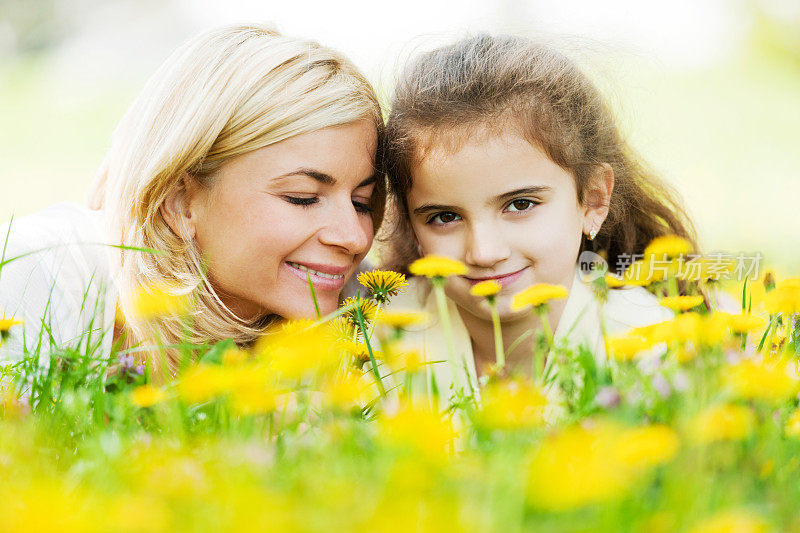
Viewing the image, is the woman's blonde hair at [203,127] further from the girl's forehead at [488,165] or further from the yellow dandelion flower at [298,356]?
the yellow dandelion flower at [298,356]

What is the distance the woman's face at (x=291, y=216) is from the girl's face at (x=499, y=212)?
8.2 inches

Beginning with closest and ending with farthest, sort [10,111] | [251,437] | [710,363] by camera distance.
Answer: [251,437] < [710,363] < [10,111]

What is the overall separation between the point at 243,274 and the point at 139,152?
50cm

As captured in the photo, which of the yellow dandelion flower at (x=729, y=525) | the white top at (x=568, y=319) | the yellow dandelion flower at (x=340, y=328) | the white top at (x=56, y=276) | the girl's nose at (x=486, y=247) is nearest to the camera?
the yellow dandelion flower at (x=729, y=525)

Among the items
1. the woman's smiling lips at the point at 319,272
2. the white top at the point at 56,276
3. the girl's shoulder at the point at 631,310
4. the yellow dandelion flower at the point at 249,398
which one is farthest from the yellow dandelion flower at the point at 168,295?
the girl's shoulder at the point at 631,310

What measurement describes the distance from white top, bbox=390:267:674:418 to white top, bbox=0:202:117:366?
38.1 inches

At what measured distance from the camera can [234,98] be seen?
240 cm

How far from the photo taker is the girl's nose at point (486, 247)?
7.20 feet

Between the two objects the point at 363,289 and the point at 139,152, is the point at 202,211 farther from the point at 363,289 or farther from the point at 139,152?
the point at 363,289

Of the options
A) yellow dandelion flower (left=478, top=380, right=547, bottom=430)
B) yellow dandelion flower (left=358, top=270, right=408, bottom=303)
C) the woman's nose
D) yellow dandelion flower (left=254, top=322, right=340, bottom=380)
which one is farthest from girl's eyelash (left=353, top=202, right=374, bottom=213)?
yellow dandelion flower (left=478, top=380, right=547, bottom=430)

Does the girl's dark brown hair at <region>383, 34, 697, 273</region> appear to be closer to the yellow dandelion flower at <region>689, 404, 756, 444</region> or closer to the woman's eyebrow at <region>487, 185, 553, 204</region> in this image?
the woman's eyebrow at <region>487, 185, 553, 204</region>

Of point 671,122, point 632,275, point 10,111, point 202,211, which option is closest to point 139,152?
point 202,211

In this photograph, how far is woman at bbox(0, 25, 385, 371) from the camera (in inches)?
92.2

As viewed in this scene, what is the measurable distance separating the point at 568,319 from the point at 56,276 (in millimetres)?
1580
